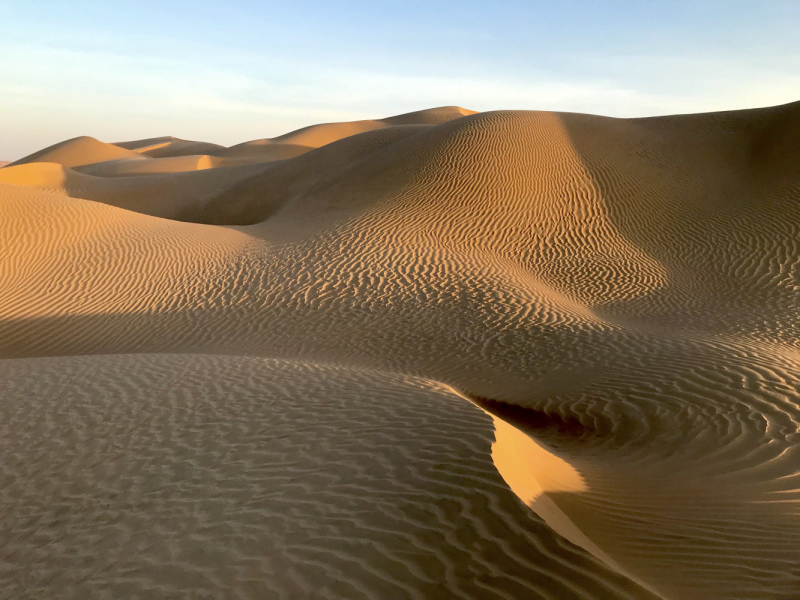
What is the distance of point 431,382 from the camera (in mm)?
7676

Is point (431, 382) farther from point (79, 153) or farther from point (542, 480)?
point (79, 153)

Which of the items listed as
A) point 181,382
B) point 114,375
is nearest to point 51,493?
point 181,382

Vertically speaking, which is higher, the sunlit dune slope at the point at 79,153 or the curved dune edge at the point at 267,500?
→ the sunlit dune slope at the point at 79,153

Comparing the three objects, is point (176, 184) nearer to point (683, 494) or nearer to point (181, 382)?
point (181, 382)

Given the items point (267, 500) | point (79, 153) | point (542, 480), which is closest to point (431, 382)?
point (542, 480)

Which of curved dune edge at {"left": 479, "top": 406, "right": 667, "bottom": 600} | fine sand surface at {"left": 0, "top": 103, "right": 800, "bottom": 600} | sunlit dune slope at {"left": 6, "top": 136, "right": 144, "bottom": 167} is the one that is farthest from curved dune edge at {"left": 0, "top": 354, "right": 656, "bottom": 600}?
sunlit dune slope at {"left": 6, "top": 136, "right": 144, "bottom": 167}

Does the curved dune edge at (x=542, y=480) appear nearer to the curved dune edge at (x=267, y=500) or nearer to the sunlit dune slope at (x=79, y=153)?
the curved dune edge at (x=267, y=500)

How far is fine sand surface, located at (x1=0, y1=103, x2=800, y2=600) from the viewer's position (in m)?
3.47

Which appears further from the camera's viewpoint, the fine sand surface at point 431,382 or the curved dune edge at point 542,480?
the fine sand surface at point 431,382

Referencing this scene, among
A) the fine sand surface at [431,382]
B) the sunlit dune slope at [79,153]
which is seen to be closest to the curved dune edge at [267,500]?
the fine sand surface at [431,382]

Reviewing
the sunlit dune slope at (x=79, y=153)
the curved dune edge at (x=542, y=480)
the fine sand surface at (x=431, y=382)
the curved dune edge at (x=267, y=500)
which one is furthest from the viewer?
the sunlit dune slope at (x=79, y=153)

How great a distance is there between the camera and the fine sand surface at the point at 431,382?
3471mm

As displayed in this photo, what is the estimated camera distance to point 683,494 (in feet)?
16.4

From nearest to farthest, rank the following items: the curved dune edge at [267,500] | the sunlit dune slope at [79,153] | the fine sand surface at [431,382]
→ the curved dune edge at [267,500], the fine sand surface at [431,382], the sunlit dune slope at [79,153]
